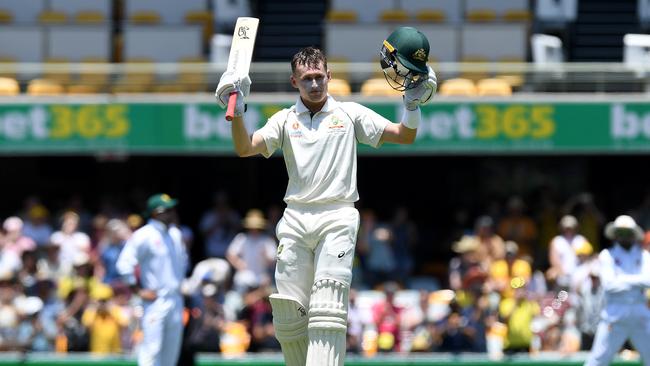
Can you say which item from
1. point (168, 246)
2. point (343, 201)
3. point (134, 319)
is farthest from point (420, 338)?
point (343, 201)

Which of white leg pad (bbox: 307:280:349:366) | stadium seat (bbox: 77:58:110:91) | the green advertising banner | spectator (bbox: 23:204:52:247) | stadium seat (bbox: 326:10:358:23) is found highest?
stadium seat (bbox: 326:10:358:23)

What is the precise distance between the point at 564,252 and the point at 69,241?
18.3 feet

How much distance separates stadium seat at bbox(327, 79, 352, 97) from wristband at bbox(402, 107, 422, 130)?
Answer: 9440 millimetres

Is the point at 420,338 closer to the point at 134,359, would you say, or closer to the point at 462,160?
the point at 134,359

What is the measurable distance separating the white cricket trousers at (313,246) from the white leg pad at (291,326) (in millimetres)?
56

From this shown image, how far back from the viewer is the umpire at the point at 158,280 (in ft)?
36.5

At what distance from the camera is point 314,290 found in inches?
277

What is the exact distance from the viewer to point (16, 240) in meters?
16.1

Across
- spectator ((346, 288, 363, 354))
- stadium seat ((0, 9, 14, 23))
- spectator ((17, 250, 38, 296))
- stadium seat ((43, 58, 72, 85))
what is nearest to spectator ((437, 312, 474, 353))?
spectator ((346, 288, 363, 354))

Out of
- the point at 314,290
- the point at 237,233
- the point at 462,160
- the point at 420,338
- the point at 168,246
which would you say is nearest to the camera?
the point at 314,290

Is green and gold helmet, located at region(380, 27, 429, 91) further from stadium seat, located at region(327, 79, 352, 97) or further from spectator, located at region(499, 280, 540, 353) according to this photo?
stadium seat, located at region(327, 79, 352, 97)

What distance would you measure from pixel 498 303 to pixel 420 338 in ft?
2.95

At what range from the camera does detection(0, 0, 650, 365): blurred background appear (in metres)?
14.5

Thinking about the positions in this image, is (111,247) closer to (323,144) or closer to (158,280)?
(158,280)
